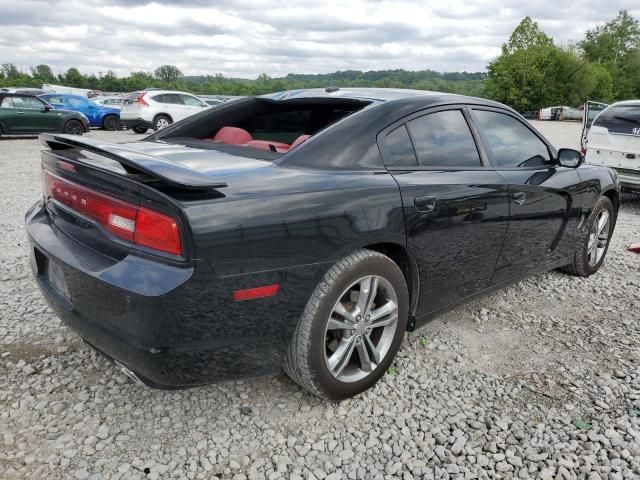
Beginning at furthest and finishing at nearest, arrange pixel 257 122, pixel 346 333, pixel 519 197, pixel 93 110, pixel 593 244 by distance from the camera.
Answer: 1. pixel 93 110
2. pixel 593 244
3. pixel 257 122
4. pixel 519 197
5. pixel 346 333

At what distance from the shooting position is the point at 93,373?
2.81 metres

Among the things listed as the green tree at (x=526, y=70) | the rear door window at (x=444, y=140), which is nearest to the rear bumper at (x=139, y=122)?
the rear door window at (x=444, y=140)

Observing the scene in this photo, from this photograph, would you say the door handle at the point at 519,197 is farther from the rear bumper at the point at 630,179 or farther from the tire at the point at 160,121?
the tire at the point at 160,121

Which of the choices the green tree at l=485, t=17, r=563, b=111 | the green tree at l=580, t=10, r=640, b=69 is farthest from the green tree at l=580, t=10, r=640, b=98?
the green tree at l=485, t=17, r=563, b=111

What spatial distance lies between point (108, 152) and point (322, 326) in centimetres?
116

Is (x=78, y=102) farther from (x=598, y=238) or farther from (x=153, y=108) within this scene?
(x=598, y=238)

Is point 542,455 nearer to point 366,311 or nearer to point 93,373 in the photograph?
A: point 366,311

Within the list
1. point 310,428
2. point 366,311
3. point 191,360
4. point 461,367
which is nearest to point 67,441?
point 191,360

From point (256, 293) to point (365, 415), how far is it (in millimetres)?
907

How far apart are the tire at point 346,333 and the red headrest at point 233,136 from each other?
1280mm

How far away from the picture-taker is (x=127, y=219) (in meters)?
2.12

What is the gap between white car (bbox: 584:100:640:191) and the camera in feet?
24.2

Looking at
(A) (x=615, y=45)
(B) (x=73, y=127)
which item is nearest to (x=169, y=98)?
(B) (x=73, y=127)

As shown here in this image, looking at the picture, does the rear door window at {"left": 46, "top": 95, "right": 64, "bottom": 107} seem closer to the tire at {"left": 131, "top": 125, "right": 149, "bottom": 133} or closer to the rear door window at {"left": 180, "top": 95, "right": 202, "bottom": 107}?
the tire at {"left": 131, "top": 125, "right": 149, "bottom": 133}
